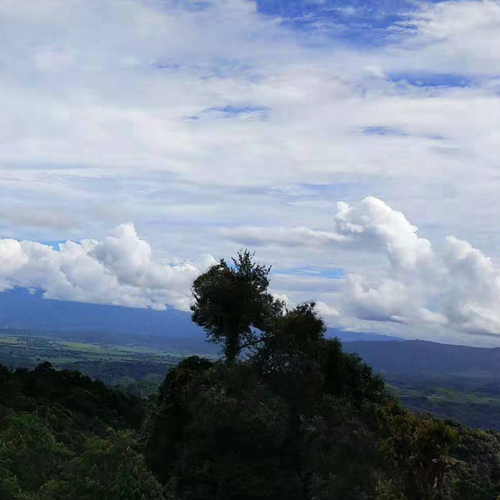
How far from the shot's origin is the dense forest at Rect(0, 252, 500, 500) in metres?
24.9

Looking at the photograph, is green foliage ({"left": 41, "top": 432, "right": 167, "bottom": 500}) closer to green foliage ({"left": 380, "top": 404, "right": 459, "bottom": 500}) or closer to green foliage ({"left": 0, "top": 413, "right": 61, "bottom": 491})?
green foliage ({"left": 0, "top": 413, "right": 61, "bottom": 491})

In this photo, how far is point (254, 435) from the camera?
3578 centimetres

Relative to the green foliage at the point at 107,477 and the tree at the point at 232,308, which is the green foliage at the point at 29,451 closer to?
the green foliage at the point at 107,477

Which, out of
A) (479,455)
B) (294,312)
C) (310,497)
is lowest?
(479,455)

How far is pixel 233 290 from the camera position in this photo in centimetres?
4525

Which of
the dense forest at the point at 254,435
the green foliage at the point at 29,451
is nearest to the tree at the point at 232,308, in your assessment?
the dense forest at the point at 254,435

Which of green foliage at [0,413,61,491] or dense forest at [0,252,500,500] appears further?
green foliage at [0,413,61,491]

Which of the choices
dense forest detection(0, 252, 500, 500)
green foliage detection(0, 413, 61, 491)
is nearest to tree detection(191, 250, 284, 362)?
dense forest detection(0, 252, 500, 500)

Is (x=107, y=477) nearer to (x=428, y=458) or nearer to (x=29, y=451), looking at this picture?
(x=29, y=451)

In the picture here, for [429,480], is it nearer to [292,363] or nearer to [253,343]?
[292,363]

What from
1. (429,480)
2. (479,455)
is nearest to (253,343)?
(429,480)

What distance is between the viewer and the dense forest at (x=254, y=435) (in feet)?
81.7

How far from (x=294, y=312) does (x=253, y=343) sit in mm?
3253

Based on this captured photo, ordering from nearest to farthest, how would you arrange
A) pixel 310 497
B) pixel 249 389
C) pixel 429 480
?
pixel 429 480 → pixel 310 497 → pixel 249 389
